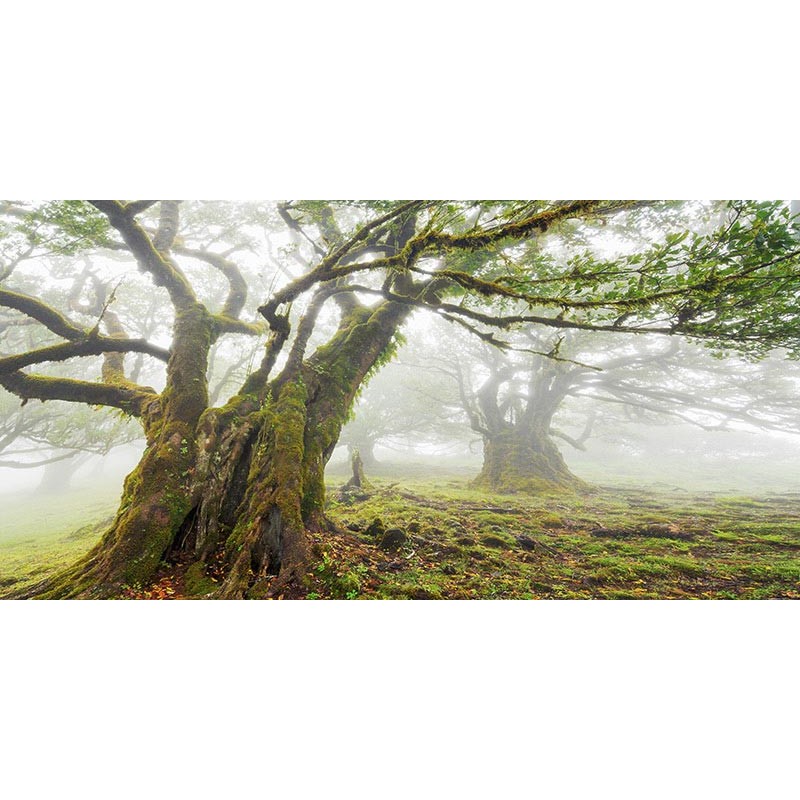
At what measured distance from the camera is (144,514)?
506 centimetres

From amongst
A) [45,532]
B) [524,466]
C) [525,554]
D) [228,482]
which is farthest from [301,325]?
[45,532]

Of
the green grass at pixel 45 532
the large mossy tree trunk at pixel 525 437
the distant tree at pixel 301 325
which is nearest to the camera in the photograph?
the distant tree at pixel 301 325

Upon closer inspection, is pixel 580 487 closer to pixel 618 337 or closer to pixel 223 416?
pixel 618 337

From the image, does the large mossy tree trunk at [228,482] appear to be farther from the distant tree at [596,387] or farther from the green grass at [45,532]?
the distant tree at [596,387]

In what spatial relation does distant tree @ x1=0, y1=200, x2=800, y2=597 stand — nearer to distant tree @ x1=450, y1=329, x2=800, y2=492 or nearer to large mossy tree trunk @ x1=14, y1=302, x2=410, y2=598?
large mossy tree trunk @ x1=14, y1=302, x2=410, y2=598

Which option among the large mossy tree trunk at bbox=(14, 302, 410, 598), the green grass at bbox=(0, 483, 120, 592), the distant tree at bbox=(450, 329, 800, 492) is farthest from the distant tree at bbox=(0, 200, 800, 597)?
the distant tree at bbox=(450, 329, 800, 492)

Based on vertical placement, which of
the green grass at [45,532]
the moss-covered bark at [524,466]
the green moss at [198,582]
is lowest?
the green grass at [45,532]

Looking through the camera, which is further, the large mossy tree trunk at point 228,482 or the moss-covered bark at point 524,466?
the moss-covered bark at point 524,466

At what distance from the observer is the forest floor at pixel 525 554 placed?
15.6 feet

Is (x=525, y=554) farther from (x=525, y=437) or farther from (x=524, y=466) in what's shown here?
(x=525, y=437)

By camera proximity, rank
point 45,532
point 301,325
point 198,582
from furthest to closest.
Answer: point 45,532, point 301,325, point 198,582

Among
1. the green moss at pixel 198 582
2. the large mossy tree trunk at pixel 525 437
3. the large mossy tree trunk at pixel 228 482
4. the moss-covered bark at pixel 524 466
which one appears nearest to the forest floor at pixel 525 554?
the green moss at pixel 198 582

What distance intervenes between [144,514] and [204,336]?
3.69 metres

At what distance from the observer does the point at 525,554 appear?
6211 millimetres
